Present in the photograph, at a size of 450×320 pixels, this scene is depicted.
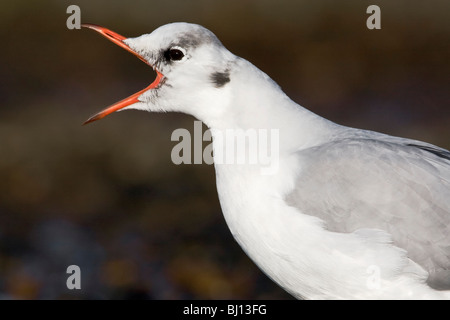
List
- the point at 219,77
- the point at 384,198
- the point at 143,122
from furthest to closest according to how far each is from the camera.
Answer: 1. the point at 143,122
2. the point at 219,77
3. the point at 384,198

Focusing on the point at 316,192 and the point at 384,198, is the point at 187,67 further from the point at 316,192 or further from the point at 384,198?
the point at 384,198

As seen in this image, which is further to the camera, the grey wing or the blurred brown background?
the blurred brown background

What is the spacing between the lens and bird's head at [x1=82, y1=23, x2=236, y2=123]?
10.4ft

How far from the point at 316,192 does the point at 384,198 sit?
0.92ft

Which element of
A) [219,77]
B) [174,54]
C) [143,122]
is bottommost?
[219,77]

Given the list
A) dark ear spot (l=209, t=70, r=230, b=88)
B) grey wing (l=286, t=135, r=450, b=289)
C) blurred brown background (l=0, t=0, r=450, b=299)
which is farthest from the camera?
blurred brown background (l=0, t=0, r=450, b=299)

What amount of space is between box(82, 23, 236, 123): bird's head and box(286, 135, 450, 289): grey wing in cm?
51

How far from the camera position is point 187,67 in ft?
10.5

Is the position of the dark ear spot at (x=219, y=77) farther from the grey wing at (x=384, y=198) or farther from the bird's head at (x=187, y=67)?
the grey wing at (x=384, y=198)

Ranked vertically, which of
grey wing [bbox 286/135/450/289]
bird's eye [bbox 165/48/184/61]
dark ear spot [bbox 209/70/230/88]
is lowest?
grey wing [bbox 286/135/450/289]

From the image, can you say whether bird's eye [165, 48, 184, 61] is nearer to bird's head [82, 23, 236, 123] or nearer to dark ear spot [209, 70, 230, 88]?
bird's head [82, 23, 236, 123]

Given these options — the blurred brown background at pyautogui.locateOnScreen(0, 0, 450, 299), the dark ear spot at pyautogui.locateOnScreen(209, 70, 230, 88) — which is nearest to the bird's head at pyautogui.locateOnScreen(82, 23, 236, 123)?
the dark ear spot at pyautogui.locateOnScreen(209, 70, 230, 88)

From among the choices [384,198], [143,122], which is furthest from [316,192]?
[143,122]
